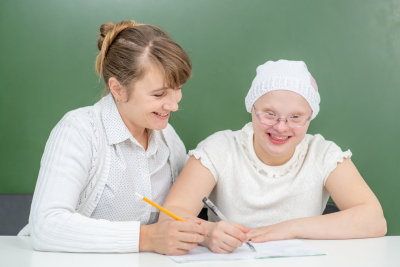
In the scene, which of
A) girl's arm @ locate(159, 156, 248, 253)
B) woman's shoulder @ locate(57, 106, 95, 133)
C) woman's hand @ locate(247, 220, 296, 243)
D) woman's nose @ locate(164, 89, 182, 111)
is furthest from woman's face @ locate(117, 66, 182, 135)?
woman's hand @ locate(247, 220, 296, 243)

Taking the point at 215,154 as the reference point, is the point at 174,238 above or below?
below

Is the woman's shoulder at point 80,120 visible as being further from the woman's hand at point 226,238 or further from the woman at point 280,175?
the woman's hand at point 226,238

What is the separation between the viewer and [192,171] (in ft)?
6.18

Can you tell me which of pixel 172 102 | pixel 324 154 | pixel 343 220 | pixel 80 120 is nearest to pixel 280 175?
pixel 324 154

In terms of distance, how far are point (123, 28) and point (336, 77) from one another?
3.54 feet

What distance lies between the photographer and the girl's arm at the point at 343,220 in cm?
168

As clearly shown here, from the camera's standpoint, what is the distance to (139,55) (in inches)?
66.4

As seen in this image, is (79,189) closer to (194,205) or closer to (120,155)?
(120,155)

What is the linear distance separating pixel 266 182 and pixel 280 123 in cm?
26

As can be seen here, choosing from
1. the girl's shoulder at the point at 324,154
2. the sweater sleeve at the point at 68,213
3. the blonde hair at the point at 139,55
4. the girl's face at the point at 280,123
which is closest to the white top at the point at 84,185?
the sweater sleeve at the point at 68,213

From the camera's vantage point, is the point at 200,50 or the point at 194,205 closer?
the point at 194,205

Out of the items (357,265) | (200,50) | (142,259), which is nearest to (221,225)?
(142,259)

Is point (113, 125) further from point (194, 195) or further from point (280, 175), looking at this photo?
point (280, 175)

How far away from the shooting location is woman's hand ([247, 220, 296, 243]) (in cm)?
163
